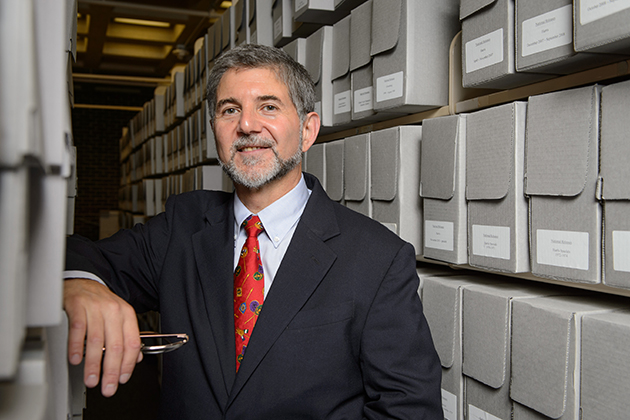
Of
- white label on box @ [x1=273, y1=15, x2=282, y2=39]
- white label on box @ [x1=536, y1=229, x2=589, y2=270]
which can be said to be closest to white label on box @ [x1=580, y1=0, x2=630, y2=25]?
white label on box @ [x1=536, y1=229, x2=589, y2=270]

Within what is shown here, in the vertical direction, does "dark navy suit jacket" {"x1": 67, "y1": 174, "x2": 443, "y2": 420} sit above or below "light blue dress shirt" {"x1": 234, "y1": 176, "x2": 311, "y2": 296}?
below

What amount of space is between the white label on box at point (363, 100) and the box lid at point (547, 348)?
0.70 meters

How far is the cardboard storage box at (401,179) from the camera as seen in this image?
4.41ft

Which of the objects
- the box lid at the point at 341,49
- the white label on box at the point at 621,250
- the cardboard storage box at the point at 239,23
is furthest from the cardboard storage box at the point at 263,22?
the white label on box at the point at 621,250

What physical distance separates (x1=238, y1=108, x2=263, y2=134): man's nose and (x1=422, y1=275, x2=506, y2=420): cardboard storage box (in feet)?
1.79

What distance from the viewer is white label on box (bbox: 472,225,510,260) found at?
3.43 ft

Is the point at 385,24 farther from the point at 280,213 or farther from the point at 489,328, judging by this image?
the point at 489,328

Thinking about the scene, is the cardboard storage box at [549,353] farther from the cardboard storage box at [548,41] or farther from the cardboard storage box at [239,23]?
the cardboard storage box at [239,23]

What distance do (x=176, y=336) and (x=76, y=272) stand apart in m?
0.31

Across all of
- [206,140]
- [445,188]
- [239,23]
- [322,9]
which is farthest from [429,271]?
[206,140]

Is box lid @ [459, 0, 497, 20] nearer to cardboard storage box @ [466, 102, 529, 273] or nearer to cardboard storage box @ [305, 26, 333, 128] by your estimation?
cardboard storage box @ [466, 102, 529, 273]

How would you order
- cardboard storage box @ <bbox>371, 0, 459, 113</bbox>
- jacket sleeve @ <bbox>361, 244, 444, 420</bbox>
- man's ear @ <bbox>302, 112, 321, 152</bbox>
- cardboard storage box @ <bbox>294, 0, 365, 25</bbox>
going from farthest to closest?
cardboard storage box @ <bbox>294, 0, 365, 25</bbox> < man's ear @ <bbox>302, 112, 321, 152</bbox> < cardboard storage box @ <bbox>371, 0, 459, 113</bbox> < jacket sleeve @ <bbox>361, 244, 444, 420</bbox>

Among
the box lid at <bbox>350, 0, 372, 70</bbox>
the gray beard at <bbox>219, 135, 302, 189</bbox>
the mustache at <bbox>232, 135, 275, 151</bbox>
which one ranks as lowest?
the gray beard at <bbox>219, 135, 302, 189</bbox>

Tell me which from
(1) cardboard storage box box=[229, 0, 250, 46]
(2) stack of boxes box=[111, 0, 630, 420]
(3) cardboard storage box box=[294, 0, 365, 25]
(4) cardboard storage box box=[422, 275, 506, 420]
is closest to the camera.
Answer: (2) stack of boxes box=[111, 0, 630, 420]
